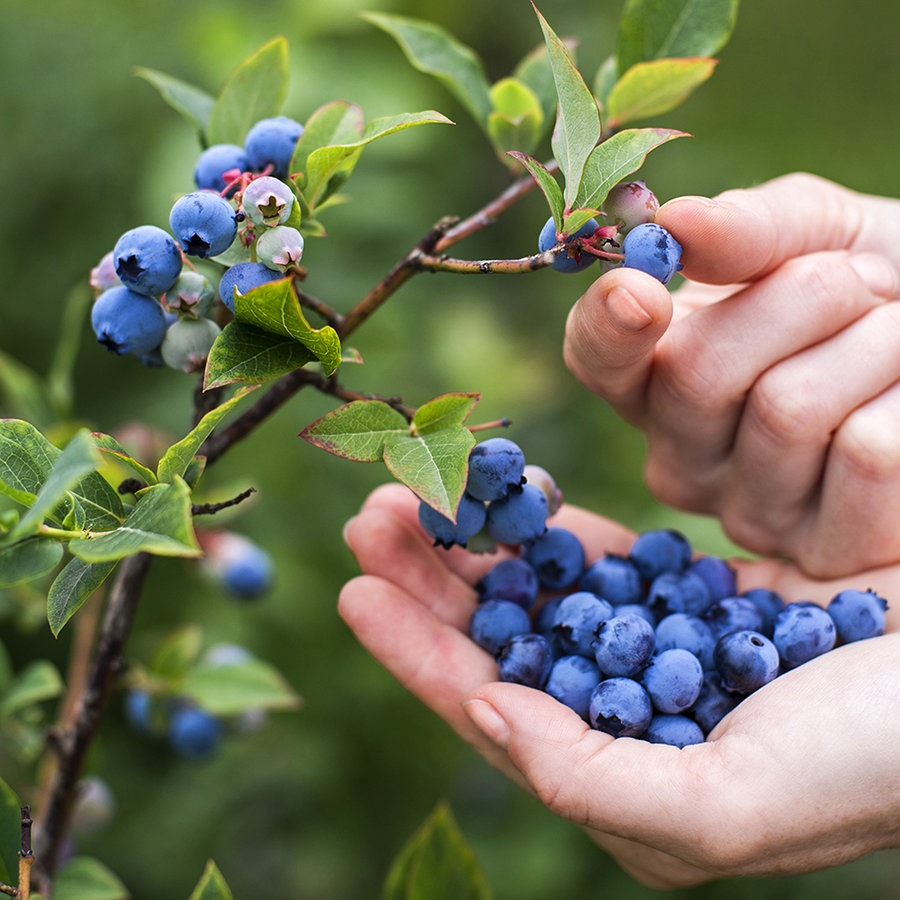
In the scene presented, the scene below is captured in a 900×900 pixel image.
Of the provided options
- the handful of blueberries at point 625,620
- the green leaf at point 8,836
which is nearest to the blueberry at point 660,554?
the handful of blueberries at point 625,620

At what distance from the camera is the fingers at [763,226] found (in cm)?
86

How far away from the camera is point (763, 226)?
0.95 m

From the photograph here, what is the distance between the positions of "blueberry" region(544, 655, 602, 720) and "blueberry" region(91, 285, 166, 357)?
1.59 ft

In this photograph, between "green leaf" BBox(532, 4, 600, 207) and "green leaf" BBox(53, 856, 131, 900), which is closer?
"green leaf" BBox(532, 4, 600, 207)

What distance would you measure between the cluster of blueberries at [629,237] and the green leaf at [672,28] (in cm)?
32

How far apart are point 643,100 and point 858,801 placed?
707 millimetres

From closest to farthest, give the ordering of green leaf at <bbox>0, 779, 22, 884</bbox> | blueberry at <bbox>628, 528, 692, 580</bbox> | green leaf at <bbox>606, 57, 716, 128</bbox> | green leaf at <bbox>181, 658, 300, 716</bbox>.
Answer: green leaf at <bbox>0, 779, 22, 884</bbox> < green leaf at <bbox>606, 57, 716, 128</bbox> < blueberry at <bbox>628, 528, 692, 580</bbox> < green leaf at <bbox>181, 658, 300, 716</bbox>

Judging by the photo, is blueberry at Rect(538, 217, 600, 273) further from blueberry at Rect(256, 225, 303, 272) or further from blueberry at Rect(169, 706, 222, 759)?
blueberry at Rect(169, 706, 222, 759)

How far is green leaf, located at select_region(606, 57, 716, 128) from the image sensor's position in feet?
3.16

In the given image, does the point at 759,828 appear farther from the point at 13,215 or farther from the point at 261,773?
the point at 13,215

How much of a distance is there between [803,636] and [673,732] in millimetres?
179

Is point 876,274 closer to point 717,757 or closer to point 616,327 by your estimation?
point 616,327

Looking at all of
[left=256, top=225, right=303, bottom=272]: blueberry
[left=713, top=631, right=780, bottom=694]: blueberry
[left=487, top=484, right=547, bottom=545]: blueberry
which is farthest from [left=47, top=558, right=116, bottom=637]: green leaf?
[left=713, top=631, right=780, bottom=694]: blueberry

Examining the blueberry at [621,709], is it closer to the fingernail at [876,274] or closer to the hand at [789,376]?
the hand at [789,376]
